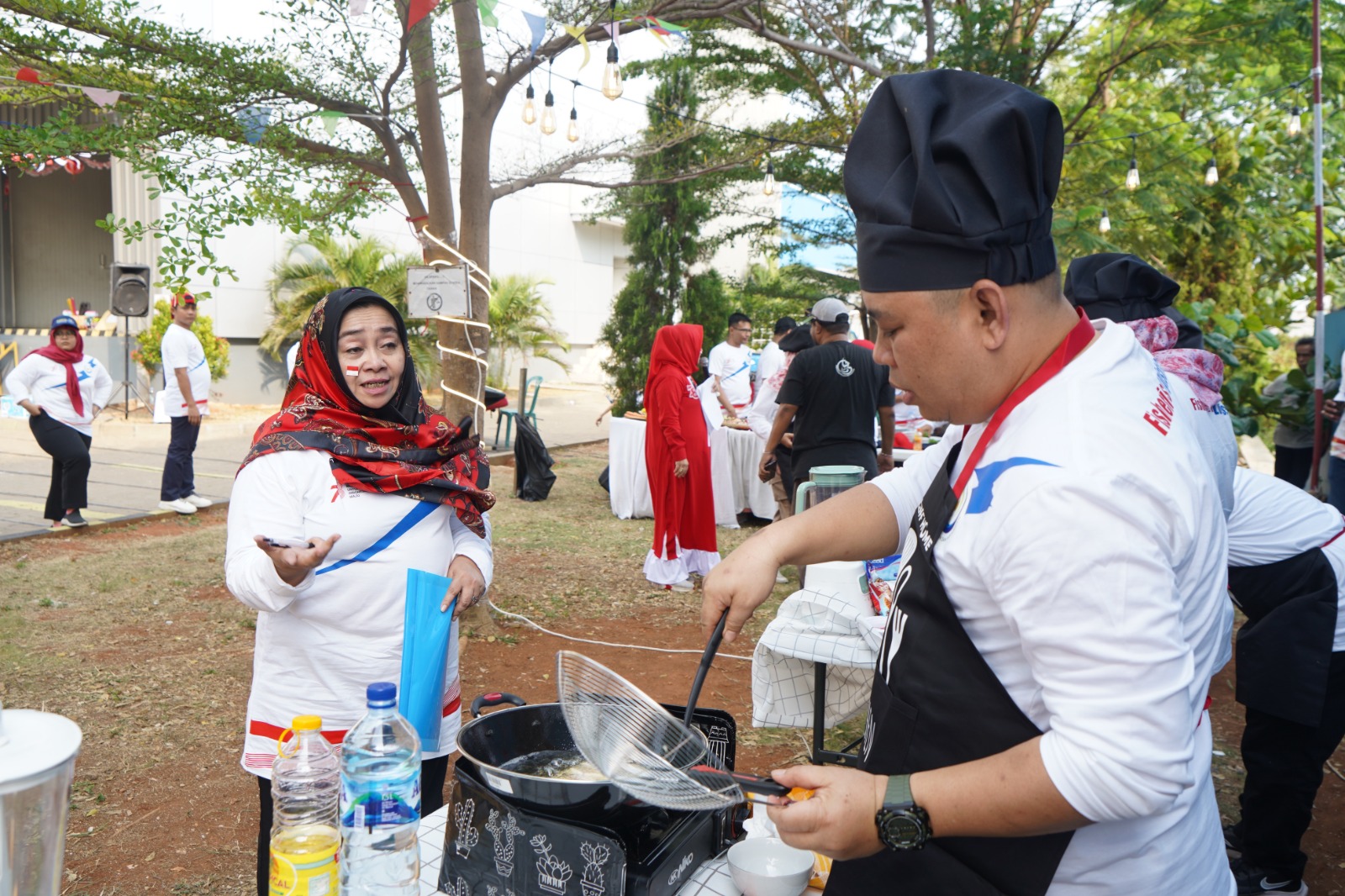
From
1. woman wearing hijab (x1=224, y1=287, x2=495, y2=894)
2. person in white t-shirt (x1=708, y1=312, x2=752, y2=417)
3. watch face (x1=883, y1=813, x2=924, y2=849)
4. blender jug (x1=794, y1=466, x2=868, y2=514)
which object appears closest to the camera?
watch face (x1=883, y1=813, x2=924, y2=849)

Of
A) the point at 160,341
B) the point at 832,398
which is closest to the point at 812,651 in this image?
the point at 832,398

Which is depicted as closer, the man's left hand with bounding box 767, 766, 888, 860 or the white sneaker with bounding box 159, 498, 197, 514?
the man's left hand with bounding box 767, 766, 888, 860

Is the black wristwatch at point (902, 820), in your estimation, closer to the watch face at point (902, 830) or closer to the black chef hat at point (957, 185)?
the watch face at point (902, 830)

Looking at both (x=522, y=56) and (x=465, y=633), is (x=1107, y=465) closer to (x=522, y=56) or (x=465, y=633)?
(x=465, y=633)

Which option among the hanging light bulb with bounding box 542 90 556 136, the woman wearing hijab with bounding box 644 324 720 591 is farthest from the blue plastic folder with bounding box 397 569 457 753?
the hanging light bulb with bounding box 542 90 556 136

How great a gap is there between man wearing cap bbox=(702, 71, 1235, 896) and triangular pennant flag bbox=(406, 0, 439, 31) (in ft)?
13.2

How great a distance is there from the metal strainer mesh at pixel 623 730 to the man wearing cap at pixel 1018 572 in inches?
8.9

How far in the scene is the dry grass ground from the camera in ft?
11.2

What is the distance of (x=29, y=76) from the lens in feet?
14.0

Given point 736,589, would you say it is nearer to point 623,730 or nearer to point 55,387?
point 623,730

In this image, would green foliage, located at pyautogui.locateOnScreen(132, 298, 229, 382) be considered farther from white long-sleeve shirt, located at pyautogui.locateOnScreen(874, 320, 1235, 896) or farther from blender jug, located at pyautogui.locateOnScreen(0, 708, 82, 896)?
white long-sleeve shirt, located at pyautogui.locateOnScreen(874, 320, 1235, 896)

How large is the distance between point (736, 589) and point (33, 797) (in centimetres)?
83

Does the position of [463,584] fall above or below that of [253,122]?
below

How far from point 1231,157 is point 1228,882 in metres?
11.9
